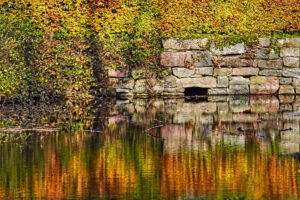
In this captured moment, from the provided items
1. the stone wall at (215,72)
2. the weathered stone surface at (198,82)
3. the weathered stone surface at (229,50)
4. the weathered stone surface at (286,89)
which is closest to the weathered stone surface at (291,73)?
the stone wall at (215,72)

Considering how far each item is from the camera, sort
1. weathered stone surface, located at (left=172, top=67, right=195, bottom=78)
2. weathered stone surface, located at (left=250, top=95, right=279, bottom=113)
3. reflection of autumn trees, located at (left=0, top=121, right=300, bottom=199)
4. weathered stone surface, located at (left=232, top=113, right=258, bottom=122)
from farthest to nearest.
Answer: weathered stone surface, located at (left=172, top=67, right=195, bottom=78), weathered stone surface, located at (left=250, top=95, right=279, bottom=113), weathered stone surface, located at (left=232, top=113, right=258, bottom=122), reflection of autumn trees, located at (left=0, top=121, right=300, bottom=199)

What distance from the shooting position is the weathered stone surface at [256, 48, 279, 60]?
21297mm

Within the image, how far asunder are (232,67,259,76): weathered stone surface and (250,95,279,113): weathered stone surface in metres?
0.79

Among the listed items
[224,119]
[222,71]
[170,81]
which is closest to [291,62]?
[222,71]

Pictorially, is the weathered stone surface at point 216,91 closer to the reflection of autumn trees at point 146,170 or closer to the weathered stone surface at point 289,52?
the weathered stone surface at point 289,52

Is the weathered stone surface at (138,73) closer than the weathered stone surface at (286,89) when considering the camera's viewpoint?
Yes

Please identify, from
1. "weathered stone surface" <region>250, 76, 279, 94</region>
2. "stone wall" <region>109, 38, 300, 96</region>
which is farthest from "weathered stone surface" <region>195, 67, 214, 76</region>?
"weathered stone surface" <region>250, 76, 279, 94</region>

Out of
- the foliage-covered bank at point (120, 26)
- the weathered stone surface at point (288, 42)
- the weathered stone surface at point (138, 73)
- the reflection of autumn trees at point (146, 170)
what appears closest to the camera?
the reflection of autumn trees at point (146, 170)

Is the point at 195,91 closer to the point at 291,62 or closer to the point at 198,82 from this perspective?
the point at 198,82

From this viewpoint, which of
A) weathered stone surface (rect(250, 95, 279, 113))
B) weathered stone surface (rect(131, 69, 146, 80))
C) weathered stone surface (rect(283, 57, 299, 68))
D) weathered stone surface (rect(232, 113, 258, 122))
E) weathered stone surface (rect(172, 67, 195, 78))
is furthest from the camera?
weathered stone surface (rect(283, 57, 299, 68))

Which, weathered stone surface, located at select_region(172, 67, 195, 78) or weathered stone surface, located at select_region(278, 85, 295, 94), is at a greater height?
weathered stone surface, located at select_region(172, 67, 195, 78)

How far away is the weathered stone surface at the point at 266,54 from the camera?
21297 millimetres

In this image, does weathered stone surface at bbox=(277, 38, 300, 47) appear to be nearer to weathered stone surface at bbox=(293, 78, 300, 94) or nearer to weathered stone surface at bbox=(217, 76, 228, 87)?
weathered stone surface at bbox=(293, 78, 300, 94)

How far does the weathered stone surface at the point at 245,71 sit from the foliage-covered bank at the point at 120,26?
0.95 meters
